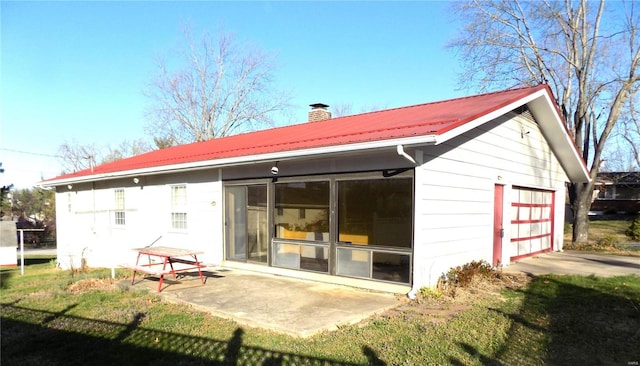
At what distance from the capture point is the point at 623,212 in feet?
107

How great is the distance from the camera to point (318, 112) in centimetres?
1408

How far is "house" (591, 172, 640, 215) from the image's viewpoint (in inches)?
1281

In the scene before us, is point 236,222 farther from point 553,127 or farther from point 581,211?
point 581,211

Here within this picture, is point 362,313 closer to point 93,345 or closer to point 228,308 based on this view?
point 228,308

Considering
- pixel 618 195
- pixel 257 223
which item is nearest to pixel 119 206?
pixel 257 223

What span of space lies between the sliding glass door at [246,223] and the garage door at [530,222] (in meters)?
6.16

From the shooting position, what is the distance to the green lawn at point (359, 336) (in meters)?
4.16

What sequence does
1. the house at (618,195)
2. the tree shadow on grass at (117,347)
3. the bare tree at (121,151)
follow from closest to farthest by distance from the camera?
the tree shadow on grass at (117,347) < the house at (618,195) < the bare tree at (121,151)

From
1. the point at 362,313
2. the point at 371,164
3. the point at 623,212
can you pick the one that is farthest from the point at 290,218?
the point at 623,212

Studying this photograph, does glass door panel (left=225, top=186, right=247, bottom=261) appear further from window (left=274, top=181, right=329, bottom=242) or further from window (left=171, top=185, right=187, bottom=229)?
window (left=171, top=185, right=187, bottom=229)

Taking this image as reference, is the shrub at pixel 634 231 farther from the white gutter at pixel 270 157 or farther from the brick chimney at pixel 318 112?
the white gutter at pixel 270 157

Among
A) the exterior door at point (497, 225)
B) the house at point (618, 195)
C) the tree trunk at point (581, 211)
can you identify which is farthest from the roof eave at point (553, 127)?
the house at point (618, 195)

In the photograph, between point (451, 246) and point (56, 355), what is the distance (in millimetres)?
6221

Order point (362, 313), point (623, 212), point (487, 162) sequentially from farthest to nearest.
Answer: point (623, 212), point (487, 162), point (362, 313)
